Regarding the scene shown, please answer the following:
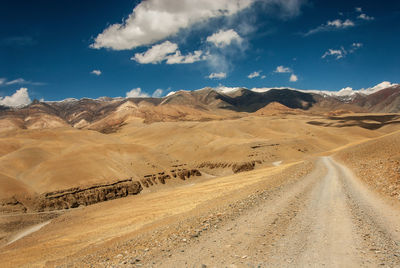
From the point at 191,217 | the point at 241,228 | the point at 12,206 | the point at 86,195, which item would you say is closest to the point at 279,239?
the point at 241,228

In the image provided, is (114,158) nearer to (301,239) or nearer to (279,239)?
(279,239)

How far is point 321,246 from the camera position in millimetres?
9422

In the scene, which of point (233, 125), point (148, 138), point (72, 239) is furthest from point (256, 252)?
point (233, 125)

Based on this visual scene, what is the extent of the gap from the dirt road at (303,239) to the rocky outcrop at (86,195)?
38.0 meters

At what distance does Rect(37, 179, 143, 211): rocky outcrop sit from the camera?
4266 centimetres

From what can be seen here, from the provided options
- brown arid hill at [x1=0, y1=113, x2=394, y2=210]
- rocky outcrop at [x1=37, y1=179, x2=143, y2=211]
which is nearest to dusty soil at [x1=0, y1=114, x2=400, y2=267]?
brown arid hill at [x1=0, y1=113, x2=394, y2=210]

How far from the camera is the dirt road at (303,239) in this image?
848 centimetres

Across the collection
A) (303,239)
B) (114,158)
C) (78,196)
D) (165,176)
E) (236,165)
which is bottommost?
(236,165)

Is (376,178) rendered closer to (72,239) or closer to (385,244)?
(385,244)

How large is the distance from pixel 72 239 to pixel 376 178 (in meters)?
26.2

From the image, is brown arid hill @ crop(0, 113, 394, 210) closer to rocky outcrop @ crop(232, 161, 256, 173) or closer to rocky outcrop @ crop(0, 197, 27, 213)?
rocky outcrop @ crop(232, 161, 256, 173)

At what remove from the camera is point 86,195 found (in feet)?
153

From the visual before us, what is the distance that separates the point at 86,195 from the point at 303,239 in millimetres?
43819

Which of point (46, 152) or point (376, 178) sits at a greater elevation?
point (46, 152)
